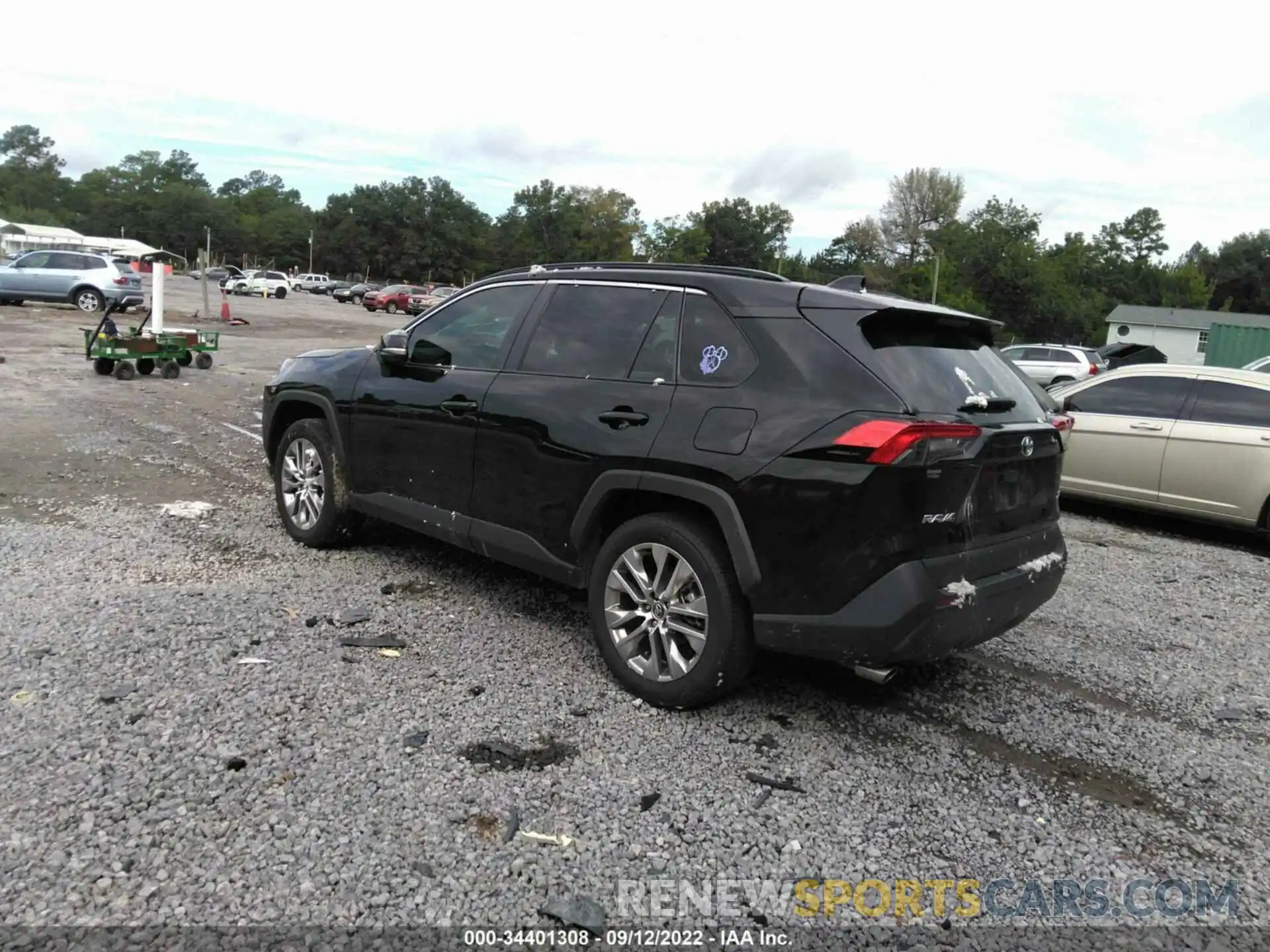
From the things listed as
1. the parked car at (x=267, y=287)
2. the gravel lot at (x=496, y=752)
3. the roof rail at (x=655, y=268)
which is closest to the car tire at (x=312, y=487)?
the gravel lot at (x=496, y=752)

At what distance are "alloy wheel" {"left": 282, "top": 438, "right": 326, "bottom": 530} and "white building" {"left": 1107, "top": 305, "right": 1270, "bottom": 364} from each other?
7626cm

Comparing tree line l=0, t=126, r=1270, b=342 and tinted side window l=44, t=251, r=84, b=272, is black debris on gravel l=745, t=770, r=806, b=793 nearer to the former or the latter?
tinted side window l=44, t=251, r=84, b=272

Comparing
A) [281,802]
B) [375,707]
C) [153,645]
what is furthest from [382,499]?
[281,802]

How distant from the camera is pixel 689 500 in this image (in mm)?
3859

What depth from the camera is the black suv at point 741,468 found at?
3.46 metres

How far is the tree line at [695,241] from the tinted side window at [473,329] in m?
57.4

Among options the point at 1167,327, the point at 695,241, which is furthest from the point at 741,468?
the point at 695,241

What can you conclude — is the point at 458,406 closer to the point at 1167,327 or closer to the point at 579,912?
the point at 579,912

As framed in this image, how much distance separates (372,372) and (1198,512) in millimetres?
6957

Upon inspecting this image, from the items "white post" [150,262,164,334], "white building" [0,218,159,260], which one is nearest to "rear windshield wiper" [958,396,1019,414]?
"white post" [150,262,164,334]

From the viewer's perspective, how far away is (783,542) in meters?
3.56

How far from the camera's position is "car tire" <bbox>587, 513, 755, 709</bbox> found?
3729 millimetres

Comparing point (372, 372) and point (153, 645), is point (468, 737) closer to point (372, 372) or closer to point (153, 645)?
point (153, 645)

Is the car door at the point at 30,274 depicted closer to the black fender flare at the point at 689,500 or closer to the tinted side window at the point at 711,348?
the black fender flare at the point at 689,500
